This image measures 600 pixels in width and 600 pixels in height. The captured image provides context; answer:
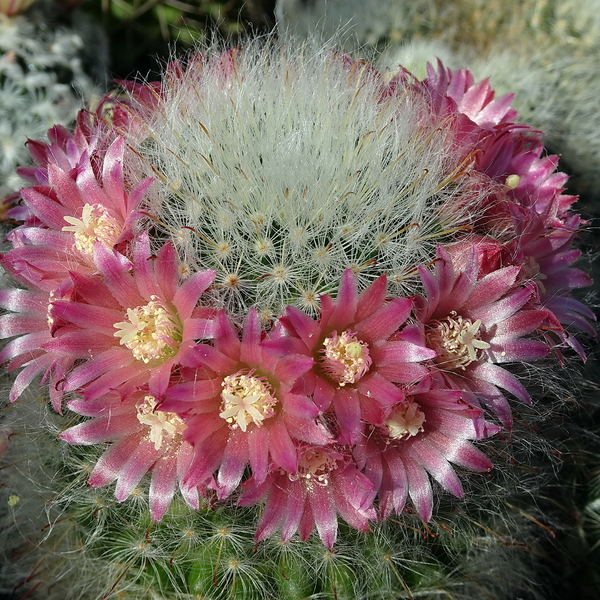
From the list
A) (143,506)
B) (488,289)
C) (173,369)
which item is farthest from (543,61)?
(143,506)

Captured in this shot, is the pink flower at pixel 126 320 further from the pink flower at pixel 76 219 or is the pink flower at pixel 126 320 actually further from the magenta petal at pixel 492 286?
the magenta petal at pixel 492 286

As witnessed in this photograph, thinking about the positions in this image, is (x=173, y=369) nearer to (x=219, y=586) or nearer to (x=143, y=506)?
(x=143, y=506)

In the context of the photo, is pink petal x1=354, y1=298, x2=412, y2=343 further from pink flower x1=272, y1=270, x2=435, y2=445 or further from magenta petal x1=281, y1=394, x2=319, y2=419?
magenta petal x1=281, y1=394, x2=319, y2=419

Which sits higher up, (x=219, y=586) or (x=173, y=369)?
(x=173, y=369)

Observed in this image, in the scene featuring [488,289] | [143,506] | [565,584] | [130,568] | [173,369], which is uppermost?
[488,289]

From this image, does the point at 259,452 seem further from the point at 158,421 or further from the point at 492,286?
the point at 492,286

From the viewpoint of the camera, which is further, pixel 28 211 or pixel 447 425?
pixel 28 211

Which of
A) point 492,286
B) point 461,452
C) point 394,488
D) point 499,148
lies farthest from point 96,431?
point 499,148

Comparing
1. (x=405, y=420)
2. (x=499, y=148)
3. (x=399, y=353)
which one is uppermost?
(x=499, y=148)
